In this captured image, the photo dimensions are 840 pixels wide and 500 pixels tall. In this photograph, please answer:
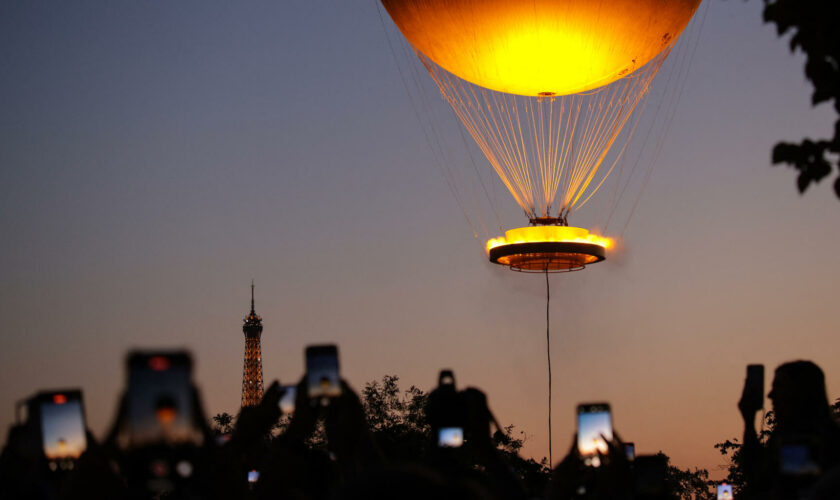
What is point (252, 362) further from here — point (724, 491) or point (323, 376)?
point (323, 376)

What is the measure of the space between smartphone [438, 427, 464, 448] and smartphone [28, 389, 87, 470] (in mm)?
2536

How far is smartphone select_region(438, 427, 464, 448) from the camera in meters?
7.51

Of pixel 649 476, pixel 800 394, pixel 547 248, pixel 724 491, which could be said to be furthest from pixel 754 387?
pixel 547 248

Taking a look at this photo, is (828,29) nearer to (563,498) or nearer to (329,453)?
(563,498)

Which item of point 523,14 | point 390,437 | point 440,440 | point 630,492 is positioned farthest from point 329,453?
point 390,437

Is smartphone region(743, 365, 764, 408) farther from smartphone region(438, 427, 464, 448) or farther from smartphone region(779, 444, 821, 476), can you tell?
smartphone region(779, 444, 821, 476)

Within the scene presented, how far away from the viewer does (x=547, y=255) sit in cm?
2797

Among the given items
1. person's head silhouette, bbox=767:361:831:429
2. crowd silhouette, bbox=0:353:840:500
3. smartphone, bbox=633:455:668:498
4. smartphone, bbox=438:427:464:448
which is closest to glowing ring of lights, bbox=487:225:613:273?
crowd silhouette, bbox=0:353:840:500

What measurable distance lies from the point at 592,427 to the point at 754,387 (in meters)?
1.23

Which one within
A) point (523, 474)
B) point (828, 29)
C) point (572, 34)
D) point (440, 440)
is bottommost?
point (523, 474)

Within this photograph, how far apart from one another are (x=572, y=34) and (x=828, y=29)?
67.0 ft

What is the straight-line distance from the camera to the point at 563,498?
6691 millimetres

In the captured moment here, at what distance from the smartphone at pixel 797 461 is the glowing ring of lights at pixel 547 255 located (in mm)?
22187

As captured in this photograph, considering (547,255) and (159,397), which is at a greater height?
(547,255)
